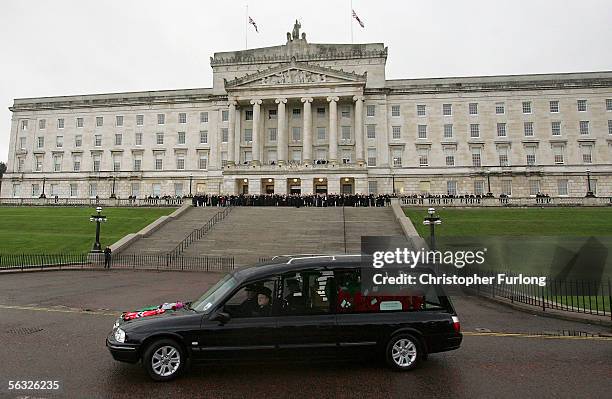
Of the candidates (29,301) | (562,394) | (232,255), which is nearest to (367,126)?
(232,255)

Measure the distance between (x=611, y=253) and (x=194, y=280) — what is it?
17328 millimetres

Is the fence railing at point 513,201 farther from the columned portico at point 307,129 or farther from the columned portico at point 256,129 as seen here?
the columned portico at point 256,129

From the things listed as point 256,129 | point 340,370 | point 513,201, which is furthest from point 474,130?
point 340,370

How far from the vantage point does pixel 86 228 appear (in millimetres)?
34000

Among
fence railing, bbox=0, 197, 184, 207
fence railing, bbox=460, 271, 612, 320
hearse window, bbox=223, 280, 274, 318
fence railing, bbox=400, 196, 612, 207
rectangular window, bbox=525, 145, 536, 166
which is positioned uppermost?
rectangular window, bbox=525, 145, 536, 166

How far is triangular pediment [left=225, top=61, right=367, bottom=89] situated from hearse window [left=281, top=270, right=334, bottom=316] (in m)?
51.7

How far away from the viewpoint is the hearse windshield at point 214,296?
6648mm

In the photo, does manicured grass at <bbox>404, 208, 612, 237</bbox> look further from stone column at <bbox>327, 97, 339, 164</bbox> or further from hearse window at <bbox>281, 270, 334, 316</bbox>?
hearse window at <bbox>281, 270, 334, 316</bbox>

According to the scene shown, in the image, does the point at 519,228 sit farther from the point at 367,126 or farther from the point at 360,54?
the point at 360,54

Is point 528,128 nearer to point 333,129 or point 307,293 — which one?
point 333,129

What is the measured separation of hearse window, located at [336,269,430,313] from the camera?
675 cm

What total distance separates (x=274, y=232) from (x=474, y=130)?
1554 inches

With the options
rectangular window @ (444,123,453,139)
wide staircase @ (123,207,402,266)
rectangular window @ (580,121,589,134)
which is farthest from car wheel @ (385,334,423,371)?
rectangular window @ (580,121,589,134)

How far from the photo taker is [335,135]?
181ft
